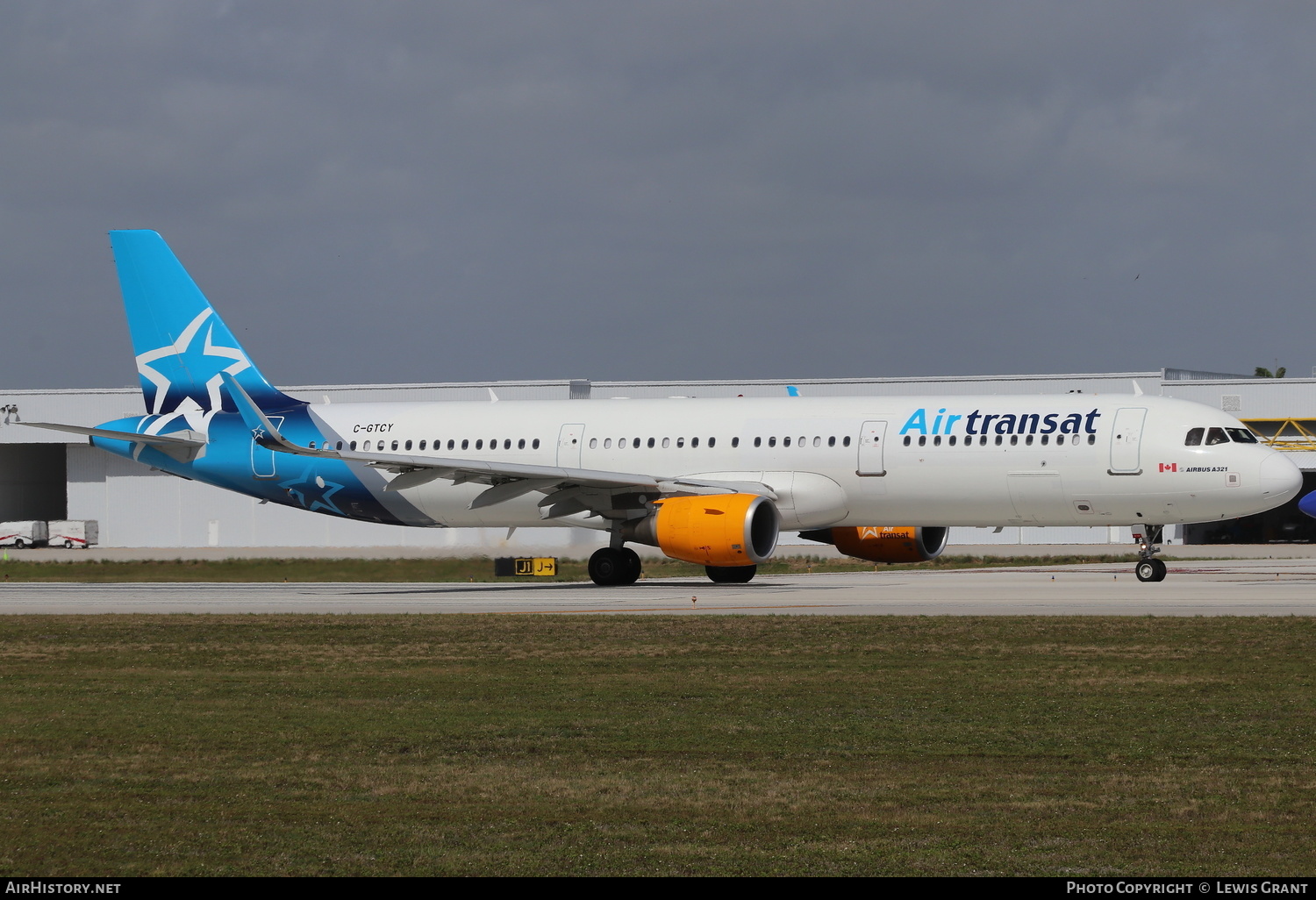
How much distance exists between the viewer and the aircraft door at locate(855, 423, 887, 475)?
32.0 metres

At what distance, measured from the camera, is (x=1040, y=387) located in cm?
6250

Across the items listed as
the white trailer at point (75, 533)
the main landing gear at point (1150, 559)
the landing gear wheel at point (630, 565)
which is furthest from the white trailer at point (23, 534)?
the main landing gear at point (1150, 559)

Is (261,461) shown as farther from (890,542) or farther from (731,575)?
(890,542)

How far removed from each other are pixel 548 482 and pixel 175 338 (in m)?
11.6

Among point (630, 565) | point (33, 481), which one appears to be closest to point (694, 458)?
point (630, 565)

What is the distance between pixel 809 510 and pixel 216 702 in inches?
778


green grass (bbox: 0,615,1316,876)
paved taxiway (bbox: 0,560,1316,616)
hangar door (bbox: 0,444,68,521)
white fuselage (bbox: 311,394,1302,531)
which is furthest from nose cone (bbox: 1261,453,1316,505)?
hangar door (bbox: 0,444,68,521)

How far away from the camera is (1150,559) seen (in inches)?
1260

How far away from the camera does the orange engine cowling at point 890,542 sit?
3559 centimetres

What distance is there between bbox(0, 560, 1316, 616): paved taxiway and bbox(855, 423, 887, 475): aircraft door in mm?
2494

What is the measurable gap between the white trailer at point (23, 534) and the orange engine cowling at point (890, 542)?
158 feet

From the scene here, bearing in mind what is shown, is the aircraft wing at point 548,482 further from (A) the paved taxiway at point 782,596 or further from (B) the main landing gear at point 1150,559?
(B) the main landing gear at point 1150,559

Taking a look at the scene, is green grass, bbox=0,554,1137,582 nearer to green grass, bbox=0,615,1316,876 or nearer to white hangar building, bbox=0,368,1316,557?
white hangar building, bbox=0,368,1316,557
